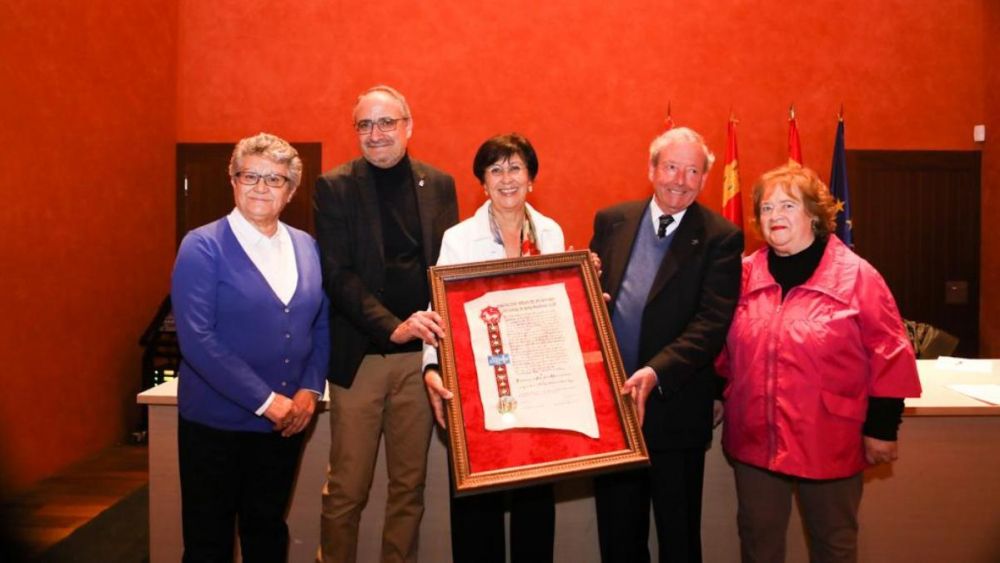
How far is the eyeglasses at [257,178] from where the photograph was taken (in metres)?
1.95

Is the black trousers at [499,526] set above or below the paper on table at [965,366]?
below

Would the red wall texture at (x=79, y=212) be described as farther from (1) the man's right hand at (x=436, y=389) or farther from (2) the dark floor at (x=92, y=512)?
(1) the man's right hand at (x=436, y=389)

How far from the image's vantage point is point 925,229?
550 centimetres

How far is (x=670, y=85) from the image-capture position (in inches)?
215

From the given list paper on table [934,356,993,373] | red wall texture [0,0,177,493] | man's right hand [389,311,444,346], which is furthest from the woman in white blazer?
red wall texture [0,0,177,493]

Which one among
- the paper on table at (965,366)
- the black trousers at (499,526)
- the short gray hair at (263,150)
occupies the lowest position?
the black trousers at (499,526)

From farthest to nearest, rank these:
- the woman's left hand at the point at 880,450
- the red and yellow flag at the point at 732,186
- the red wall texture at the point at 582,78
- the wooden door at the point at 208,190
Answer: the wooden door at the point at 208,190 → the red wall texture at the point at 582,78 → the red and yellow flag at the point at 732,186 → the woman's left hand at the point at 880,450

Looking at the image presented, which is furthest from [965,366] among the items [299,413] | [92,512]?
[92,512]

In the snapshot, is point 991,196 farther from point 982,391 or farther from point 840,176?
point 982,391

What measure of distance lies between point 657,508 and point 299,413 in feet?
3.70

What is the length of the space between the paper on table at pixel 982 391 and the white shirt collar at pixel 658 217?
1397 millimetres

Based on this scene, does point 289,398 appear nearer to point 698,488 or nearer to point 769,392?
point 698,488

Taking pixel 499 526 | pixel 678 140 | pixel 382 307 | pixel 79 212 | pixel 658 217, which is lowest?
pixel 499 526

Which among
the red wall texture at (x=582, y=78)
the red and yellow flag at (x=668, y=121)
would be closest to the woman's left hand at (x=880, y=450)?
the red and yellow flag at (x=668, y=121)
